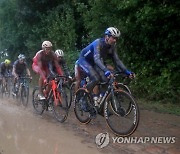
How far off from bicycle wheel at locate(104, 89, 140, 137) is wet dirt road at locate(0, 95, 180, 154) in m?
0.25

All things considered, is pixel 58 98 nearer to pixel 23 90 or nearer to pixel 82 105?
→ pixel 82 105

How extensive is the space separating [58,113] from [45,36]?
11025 millimetres

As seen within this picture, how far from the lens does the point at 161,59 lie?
1034 cm

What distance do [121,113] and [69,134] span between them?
53.6 inches

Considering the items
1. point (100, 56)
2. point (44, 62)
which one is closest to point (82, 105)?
point (100, 56)

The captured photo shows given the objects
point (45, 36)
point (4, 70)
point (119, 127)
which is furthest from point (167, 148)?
point (45, 36)

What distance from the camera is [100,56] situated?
266 inches

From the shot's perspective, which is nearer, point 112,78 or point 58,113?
point 112,78

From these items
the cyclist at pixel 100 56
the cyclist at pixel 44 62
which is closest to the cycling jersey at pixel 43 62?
the cyclist at pixel 44 62

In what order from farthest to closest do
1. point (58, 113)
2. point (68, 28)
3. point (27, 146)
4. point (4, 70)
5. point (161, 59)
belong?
point (68, 28) → point (4, 70) → point (161, 59) → point (58, 113) → point (27, 146)

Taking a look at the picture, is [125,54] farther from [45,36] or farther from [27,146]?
[45,36]

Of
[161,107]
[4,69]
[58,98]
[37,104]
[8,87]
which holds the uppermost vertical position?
[4,69]

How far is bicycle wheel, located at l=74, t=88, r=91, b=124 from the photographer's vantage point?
731 cm

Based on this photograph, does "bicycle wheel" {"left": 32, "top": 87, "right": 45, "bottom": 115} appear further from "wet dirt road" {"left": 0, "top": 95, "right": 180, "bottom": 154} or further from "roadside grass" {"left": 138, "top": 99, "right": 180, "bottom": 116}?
"roadside grass" {"left": 138, "top": 99, "right": 180, "bottom": 116}
